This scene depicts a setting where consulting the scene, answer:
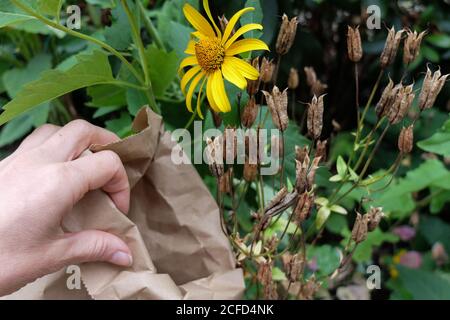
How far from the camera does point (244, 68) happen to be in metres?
0.52

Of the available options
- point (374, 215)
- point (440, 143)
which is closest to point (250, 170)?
point (374, 215)

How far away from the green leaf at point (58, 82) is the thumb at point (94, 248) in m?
0.13

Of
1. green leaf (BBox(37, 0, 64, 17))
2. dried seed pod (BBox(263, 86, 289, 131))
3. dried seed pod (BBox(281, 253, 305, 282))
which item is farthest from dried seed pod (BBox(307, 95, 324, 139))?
green leaf (BBox(37, 0, 64, 17))

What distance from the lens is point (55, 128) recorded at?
0.60 m

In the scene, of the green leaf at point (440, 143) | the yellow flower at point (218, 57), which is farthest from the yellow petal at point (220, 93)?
the green leaf at point (440, 143)

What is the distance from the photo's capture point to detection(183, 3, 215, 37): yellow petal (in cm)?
54

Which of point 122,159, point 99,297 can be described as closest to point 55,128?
point 122,159

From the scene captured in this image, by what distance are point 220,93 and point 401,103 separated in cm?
16

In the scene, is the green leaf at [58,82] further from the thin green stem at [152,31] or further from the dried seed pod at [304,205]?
the dried seed pod at [304,205]

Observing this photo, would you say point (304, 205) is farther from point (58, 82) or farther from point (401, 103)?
point (58, 82)

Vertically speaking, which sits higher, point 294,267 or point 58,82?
point 58,82

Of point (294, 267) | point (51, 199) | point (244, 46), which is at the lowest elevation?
point (294, 267)

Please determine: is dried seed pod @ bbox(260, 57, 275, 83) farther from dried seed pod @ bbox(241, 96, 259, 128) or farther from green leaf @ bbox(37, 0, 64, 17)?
green leaf @ bbox(37, 0, 64, 17)

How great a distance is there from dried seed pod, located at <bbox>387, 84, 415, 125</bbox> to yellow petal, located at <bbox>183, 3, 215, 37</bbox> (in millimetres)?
180
